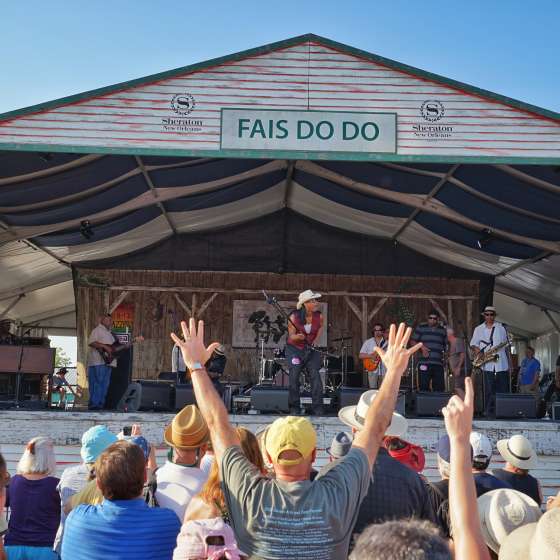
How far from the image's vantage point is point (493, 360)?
10992mm

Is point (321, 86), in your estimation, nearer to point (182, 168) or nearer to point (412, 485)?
point (182, 168)

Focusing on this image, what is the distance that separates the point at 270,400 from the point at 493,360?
362cm

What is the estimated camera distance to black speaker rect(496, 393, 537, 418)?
372 inches

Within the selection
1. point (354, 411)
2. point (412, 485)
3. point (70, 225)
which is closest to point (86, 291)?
point (70, 225)

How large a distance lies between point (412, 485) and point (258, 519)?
1.04 m

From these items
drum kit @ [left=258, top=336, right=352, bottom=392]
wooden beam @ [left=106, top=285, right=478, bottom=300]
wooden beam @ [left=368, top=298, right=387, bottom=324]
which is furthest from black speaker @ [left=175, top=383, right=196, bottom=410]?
wooden beam @ [left=368, top=298, right=387, bottom=324]

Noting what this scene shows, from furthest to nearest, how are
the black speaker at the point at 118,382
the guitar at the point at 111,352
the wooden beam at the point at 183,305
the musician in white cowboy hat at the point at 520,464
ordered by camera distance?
the wooden beam at the point at 183,305
the black speaker at the point at 118,382
the guitar at the point at 111,352
the musician in white cowboy hat at the point at 520,464

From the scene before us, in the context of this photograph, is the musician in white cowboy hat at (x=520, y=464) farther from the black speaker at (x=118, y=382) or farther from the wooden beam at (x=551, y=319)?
the wooden beam at (x=551, y=319)

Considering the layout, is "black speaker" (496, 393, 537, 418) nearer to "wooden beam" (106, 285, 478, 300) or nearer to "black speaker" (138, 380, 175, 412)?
"black speaker" (138, 380, 175, 412)

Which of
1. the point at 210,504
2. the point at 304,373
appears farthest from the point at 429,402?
the point at 210,504

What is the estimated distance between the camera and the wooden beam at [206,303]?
15.9 meters

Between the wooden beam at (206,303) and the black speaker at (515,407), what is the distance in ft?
25.8

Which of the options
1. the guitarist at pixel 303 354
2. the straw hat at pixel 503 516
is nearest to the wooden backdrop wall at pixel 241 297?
the guitarist at pixel 303 354

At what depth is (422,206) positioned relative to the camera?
40.2 ft
